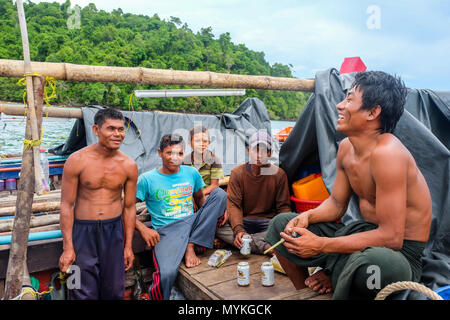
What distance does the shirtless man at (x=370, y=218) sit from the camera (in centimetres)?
169

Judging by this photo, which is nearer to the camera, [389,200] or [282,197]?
[389,200]

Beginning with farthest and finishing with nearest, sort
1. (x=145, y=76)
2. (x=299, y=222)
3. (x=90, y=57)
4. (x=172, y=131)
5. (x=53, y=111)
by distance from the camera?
(x=90, y=57)
(x=172, y=131)
(x=53, y=111)
(x=145, y=76)
(x=299, y=222)

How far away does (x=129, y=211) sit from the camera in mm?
2717

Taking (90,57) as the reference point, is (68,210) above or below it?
below

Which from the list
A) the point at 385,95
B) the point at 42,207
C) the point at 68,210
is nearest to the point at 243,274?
the point at 68,210

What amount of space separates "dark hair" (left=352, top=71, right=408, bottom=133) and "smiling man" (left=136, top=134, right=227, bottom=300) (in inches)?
66.8

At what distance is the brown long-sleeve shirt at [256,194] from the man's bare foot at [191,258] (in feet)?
1.75

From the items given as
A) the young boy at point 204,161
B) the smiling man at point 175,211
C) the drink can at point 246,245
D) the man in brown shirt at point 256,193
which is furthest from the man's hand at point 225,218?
the young boy at point 204,161

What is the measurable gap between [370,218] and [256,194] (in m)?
1.39

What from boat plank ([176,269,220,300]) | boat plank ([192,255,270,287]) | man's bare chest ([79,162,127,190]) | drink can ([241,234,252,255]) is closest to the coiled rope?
boat plank ([176,269,220,300])

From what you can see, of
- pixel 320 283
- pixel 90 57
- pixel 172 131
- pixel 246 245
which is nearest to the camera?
pixel 320 283

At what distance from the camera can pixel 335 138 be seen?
3180 millimetres

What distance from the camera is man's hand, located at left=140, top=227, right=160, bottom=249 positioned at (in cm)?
286
